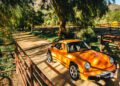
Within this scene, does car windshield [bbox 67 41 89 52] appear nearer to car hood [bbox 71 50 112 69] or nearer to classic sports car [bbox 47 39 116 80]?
classic sports car [bbox 47 39 116 80]

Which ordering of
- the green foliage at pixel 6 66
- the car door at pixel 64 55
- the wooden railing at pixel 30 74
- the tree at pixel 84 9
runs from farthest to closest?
1. the tree at pixel 84 9
2. the green foliage at pixel 6 66
3. the car door at pixel 64 55
4. the wooden railing at pixel 30 74

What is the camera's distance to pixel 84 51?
946cm

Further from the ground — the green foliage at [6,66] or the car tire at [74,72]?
the car tire at [74,72]

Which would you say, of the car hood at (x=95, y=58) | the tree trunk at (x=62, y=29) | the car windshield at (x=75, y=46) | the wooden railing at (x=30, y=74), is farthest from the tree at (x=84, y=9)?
the wooden railing at (x=30, y=74)

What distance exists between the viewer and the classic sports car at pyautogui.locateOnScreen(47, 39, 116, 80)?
8016mm

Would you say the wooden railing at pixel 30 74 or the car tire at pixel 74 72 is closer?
the wooden railing at pixel 30 74

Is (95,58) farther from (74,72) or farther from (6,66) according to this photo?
(6,66)

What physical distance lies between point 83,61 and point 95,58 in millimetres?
585

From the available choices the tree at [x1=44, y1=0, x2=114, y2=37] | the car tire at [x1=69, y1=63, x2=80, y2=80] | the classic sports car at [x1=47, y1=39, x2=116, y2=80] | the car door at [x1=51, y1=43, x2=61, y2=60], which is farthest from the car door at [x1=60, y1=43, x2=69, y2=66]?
the tree at [x1=44, y1=0, x2=114, y2=37]

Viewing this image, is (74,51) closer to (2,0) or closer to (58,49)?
(58,49)

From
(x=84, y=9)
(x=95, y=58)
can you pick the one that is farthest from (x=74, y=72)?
(x=84, y=9)

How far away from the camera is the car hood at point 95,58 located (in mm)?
8148

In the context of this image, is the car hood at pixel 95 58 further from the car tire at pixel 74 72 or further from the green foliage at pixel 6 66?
the green foliage at pixel 6 66

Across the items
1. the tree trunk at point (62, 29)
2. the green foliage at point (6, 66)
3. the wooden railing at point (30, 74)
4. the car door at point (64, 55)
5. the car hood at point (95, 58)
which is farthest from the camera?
the tree trunk at point (62, 29)
